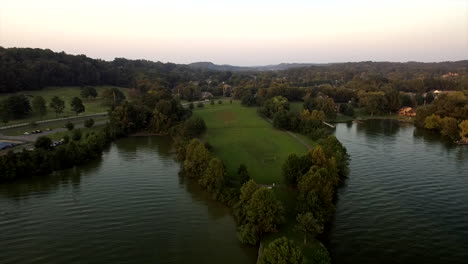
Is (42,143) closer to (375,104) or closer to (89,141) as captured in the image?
(89,141)

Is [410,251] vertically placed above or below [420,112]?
below

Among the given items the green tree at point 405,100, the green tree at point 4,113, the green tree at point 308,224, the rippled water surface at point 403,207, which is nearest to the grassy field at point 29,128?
the green tree at point 4,113

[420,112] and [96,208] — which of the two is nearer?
[96,208]

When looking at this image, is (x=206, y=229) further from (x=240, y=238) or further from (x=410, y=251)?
(x=410, y=251)

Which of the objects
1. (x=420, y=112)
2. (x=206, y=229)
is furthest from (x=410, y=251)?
(x=420, y=112)

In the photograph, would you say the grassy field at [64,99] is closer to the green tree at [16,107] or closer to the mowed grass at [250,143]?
the green tree at [16,107]

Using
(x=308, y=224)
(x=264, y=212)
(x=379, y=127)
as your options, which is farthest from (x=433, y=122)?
(x=264, y=212)
